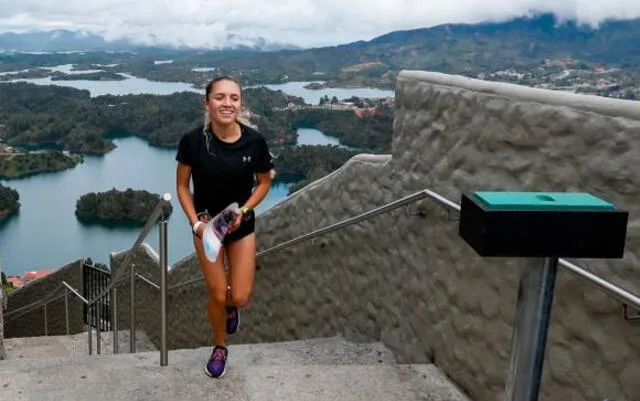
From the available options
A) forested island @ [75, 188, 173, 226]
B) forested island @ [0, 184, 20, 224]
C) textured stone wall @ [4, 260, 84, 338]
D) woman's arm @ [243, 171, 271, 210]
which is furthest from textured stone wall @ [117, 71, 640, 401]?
forested island @ [0, 184, 20, 224]

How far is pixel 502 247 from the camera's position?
1.30 m

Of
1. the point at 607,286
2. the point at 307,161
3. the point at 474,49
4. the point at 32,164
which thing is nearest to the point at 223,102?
the point at 607,286

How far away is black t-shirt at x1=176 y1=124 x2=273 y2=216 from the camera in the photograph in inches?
124

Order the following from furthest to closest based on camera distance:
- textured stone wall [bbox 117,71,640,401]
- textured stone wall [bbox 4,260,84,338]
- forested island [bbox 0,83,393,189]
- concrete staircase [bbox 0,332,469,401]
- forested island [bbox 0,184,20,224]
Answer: forested island [bbox 0,83,393,189], forested island [bbox 0,184,20,224], textured stone wall [bbox 4,260,84,338], concrete staircase [bbox 0,332,469,401], textured stone wall [bbox 117,71,640,401]

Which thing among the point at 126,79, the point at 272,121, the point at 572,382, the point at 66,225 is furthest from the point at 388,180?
the point at 126,79

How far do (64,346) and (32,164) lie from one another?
202 ft

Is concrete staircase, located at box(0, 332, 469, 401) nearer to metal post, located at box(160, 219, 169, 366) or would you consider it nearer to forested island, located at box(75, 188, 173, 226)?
metal post, located at box(160, 219, 169, 366)

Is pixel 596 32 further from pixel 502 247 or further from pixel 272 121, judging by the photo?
pixel 502 247

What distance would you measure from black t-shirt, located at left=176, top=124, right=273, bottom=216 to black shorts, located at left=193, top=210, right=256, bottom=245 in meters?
0.04

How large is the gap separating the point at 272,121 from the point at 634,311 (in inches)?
2323

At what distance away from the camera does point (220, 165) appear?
10.3ft

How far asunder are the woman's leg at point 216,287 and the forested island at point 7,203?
171 feet

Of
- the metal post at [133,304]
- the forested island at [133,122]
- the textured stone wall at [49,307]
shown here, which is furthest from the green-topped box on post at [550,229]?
the forested island at [133,122]

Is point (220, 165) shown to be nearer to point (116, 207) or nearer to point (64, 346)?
point (64, 346)
